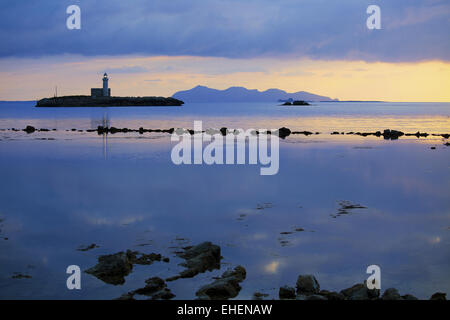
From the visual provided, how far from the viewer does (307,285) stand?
9.45 m

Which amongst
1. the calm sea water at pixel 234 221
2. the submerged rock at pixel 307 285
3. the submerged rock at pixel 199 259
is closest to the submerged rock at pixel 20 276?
the calm sea water at pixel 234 221

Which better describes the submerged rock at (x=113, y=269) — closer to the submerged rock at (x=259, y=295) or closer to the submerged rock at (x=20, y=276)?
the submerged rock at (x=20, y=276)

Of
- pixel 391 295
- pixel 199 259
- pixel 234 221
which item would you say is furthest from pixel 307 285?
pixel 234 221

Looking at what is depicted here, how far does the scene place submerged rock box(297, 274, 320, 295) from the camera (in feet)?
30.7

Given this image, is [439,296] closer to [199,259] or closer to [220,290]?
[220,290]

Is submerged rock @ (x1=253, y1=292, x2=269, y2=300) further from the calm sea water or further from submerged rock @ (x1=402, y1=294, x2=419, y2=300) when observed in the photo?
submerged rock @ (x1=402, y1=294, x2=419, y2=300)

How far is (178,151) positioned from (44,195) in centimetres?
1814

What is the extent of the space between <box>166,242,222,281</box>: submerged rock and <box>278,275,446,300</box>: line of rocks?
212 cm

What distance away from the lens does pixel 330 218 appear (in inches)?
618

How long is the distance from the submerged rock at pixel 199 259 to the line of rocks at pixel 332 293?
2.12 metres

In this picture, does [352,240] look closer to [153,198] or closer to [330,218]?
[330,218]
